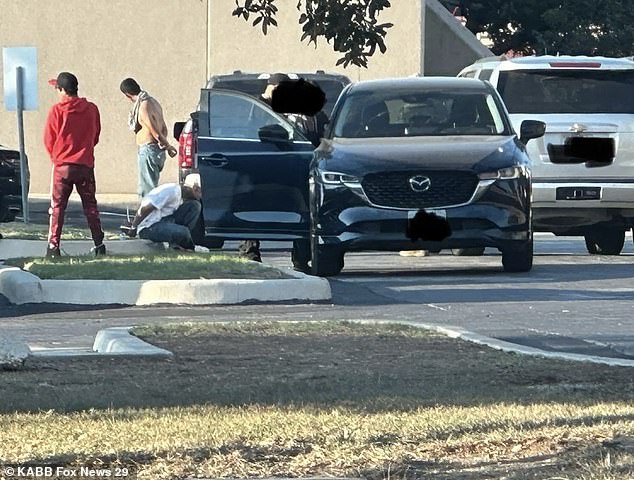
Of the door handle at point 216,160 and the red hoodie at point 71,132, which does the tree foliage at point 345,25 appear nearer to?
the door handle at point 216,160

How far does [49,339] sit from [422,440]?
15.6 ft

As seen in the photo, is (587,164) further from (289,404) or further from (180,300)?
(289,404)

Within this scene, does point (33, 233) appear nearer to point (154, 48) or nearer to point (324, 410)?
point (324, 410)

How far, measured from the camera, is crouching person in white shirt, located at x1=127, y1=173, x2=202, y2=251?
50.4ft

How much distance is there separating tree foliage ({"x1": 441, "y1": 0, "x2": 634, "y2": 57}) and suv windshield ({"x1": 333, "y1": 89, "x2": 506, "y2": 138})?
24.3 metres

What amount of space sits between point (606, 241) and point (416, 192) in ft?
13.3

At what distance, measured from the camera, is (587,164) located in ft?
53.2

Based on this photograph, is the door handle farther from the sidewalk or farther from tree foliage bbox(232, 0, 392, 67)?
tree foliage bbox(232, 0, 392, 67)

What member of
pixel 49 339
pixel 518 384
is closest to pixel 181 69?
pixel 49 339

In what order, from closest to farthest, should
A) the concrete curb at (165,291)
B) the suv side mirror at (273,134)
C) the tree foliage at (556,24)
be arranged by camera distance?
the concrete curb at (165,291), the suv side mirror at (273,134), the tree foliage at (556,24)

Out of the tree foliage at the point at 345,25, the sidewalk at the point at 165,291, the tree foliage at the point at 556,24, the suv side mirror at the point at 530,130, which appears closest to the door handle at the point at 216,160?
the sidewalk at the point at 165,291

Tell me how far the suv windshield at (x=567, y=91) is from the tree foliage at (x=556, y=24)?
74.0ft

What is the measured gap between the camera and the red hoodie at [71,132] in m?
15.0

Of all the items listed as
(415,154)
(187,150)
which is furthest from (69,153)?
(415,154)
